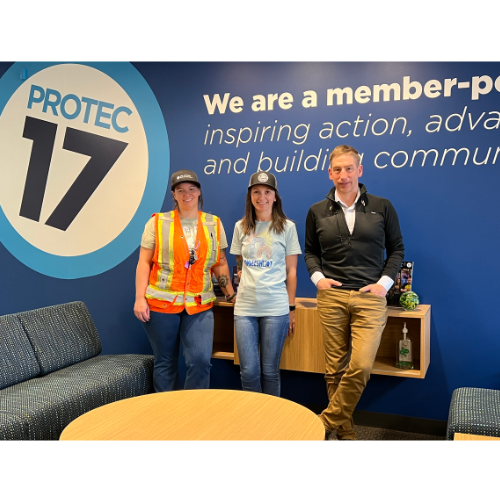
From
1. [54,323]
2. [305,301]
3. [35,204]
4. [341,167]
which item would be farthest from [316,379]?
[35,204]

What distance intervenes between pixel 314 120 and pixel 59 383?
8.30ft

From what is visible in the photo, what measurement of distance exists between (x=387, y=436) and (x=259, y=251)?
1.63 m

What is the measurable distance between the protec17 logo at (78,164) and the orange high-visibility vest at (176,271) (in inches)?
37.5

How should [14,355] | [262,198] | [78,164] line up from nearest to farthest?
[14,355] → [262,198] → [78,164]

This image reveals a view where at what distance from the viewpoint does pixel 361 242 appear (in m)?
3.12

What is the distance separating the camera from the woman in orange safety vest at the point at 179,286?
134 inches

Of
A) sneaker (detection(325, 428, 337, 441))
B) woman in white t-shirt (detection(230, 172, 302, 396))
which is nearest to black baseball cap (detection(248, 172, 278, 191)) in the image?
woman in white t-shirt (detection(230, 172, 302, 396))

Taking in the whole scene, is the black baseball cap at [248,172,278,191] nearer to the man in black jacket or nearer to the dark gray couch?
the man in black jacket

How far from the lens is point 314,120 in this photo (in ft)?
12.5

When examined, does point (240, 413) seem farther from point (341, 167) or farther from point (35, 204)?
point (35, 204)

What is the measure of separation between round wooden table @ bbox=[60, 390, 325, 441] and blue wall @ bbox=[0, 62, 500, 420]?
1.65 meters

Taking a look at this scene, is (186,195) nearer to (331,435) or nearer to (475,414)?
(331,435)

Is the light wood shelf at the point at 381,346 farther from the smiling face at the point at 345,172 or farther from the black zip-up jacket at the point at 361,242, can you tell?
the smiling face at the point at 345,172

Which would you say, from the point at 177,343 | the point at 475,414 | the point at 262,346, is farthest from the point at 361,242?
the point at 177,343
